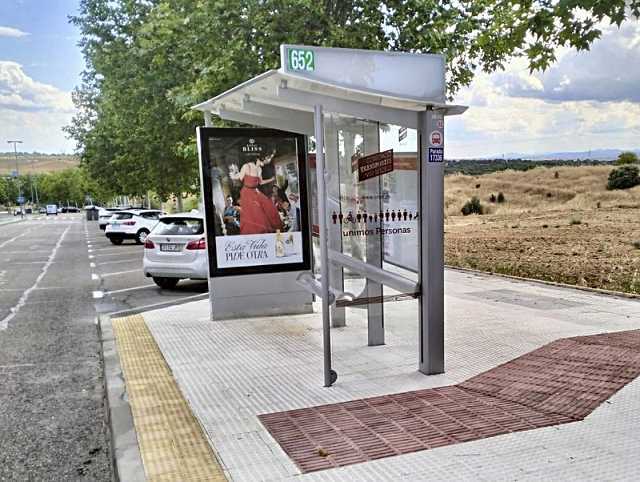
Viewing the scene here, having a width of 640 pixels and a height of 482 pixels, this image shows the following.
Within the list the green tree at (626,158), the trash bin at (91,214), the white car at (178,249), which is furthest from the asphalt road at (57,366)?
the trash bin at (91,214)

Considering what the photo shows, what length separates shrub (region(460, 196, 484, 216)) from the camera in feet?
103

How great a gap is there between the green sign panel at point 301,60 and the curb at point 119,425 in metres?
2.91

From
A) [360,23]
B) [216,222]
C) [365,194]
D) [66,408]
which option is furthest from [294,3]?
[66,408]

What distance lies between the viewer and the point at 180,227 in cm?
1109

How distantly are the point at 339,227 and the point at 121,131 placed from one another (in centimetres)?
1910

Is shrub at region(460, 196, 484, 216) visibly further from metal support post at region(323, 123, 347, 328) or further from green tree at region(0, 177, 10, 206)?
green tree at region(0, 177, 10, 206)

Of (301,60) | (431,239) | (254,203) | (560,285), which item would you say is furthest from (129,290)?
(301,60)

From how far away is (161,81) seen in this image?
15977mm

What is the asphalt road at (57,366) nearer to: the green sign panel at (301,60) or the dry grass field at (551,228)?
the green sign panel at (301,60)

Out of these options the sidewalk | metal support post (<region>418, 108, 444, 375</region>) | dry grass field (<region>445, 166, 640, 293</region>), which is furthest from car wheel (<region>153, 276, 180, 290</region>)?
metal support post (<region>418, 108, 444, 375</region>)

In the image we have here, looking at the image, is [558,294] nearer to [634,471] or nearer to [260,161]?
[260,161]

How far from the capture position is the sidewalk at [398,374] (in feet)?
11.4

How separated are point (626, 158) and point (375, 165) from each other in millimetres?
30740

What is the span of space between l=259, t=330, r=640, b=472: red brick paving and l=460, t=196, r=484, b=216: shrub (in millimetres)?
26698
